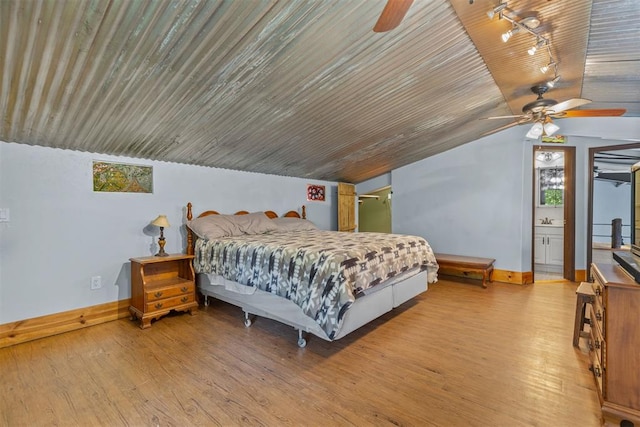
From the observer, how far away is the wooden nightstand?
10.0 ft

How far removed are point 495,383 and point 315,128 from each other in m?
3.01

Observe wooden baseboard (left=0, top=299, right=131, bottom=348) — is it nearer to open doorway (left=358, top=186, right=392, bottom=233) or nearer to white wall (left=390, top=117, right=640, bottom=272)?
white wall (left=390, top=117, right=640, bottom=272)

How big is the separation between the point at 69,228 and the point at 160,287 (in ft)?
3.54

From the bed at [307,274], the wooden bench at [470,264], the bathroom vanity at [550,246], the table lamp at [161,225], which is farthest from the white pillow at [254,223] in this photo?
the bathroom vanity at [550,246]

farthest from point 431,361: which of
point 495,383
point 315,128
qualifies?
point 315,128

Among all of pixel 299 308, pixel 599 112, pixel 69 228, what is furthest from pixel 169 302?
pixel 599 112

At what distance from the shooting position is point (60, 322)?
291 cm

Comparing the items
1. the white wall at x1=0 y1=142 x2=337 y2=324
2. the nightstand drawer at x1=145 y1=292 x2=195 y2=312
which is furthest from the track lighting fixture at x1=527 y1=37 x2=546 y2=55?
the nightstand drawer at x1=145 y1=292 x2=195 y2=312

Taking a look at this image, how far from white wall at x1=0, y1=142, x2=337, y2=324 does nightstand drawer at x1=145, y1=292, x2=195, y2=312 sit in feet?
1.87

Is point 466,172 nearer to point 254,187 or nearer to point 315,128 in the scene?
point 315,128

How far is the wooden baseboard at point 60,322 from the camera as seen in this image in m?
2.66

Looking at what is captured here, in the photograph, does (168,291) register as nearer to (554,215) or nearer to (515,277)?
(515,277)

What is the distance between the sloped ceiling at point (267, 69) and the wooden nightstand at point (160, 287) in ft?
4.30

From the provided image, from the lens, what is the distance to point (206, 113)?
282 centimetres
